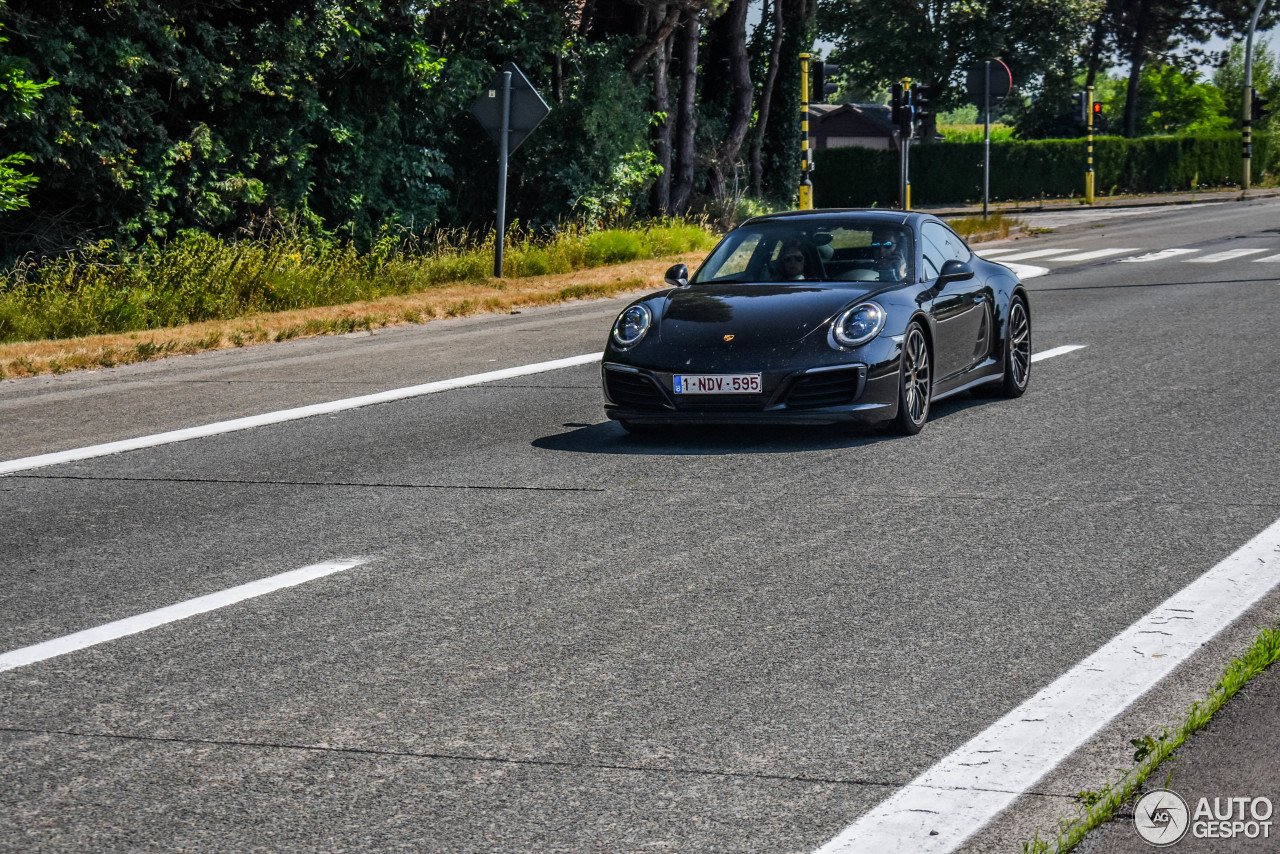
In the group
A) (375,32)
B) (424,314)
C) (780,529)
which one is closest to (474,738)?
(780,529)

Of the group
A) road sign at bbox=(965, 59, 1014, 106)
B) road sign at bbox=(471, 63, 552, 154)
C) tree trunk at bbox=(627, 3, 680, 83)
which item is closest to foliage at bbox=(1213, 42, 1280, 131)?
road sign at bbox=(965, 59, 1014, 106)

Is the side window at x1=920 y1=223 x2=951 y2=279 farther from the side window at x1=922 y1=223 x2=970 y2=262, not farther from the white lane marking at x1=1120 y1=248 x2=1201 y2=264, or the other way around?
the white lane marking at x1=1120 y1=248 x2=1201 y2=264

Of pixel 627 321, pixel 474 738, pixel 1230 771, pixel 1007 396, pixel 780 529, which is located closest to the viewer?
pixel 1230 771

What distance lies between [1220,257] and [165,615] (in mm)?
A: 22743

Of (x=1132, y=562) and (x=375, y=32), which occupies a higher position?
(x=375, y=32)

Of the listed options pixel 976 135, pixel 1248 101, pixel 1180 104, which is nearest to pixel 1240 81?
pixel 1180 104

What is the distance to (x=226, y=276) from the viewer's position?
17688mm

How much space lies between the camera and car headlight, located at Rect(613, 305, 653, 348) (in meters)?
9.12

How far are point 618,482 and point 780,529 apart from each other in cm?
139

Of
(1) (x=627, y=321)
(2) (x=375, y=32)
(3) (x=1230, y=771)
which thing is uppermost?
(2) (x=375, y=32)

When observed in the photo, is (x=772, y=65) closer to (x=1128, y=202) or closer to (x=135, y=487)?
(x=1128, y=202)

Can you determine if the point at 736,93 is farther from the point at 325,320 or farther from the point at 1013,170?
the point at 1013,170

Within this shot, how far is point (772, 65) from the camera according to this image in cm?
3525

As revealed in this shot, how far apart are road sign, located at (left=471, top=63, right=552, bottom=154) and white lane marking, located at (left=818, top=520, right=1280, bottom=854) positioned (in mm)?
15227
